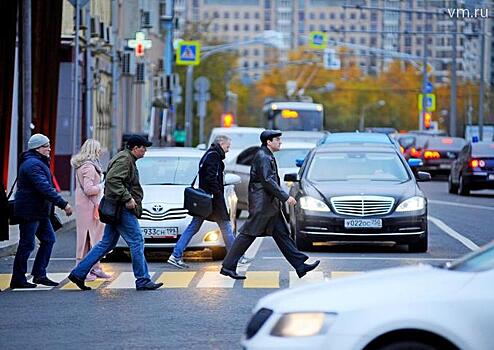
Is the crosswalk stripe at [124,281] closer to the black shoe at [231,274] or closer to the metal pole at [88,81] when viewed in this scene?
the black shoe at [231,274]

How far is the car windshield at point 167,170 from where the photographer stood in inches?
794

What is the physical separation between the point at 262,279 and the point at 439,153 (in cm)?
3713

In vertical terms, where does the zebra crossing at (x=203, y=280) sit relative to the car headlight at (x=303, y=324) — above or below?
below

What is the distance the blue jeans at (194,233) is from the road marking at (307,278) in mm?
1000

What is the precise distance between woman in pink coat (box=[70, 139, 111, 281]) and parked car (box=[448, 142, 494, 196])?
78.0 ft

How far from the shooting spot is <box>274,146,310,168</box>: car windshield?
1117 inches

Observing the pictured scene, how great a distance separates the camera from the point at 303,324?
758 cm

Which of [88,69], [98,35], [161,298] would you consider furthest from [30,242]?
[98,35]

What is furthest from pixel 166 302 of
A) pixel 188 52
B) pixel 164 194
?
pixel 188 52

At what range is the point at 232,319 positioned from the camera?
41.7 ft

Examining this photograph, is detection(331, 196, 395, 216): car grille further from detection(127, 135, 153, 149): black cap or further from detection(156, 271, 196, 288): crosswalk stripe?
detection(127, 135, 153, 149): black cap

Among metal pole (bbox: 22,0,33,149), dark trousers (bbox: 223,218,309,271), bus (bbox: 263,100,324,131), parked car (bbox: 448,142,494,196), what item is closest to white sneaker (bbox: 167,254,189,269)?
dark trousers (bbox: 223,218,309,271)

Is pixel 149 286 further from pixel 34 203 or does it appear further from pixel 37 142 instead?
pixel 37 142

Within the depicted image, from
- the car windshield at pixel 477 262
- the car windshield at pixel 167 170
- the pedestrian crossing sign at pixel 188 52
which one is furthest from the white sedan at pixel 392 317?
the pedestrian crossing sign at pixel 188 52
